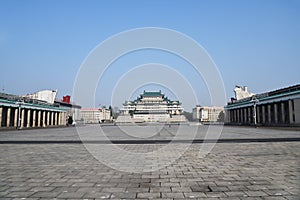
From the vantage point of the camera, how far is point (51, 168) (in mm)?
6598

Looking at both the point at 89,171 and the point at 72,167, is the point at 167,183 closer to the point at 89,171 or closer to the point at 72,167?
the point at 89,171

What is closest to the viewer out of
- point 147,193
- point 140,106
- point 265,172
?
point 147,193

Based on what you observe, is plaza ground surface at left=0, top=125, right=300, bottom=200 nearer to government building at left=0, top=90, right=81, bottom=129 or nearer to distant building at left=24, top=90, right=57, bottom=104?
government building at left=0, top=90, right=81, bottom=129

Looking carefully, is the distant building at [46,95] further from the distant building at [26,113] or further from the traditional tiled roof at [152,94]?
the traditional tiled roof at [152,94]

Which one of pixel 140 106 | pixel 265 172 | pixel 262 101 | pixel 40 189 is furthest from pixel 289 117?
pixel 140 106

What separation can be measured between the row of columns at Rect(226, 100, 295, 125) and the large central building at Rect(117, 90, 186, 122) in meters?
25.7

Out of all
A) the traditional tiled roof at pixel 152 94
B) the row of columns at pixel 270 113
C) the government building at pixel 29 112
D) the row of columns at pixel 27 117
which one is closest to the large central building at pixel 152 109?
the traditional tiled roof at pixel 152 94

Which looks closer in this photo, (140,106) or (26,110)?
(26,110)

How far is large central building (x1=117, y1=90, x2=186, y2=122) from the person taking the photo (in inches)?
3775

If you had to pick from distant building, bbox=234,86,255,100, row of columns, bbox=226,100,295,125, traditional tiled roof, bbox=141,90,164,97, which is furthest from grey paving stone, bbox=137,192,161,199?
traditional tiled roof, bbox=141,90,164,97

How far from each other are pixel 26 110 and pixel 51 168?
49674mm

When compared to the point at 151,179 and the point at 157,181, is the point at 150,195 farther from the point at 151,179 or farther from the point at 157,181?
the point at 151,179

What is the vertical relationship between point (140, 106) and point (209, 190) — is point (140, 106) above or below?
above

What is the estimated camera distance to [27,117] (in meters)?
50.5
